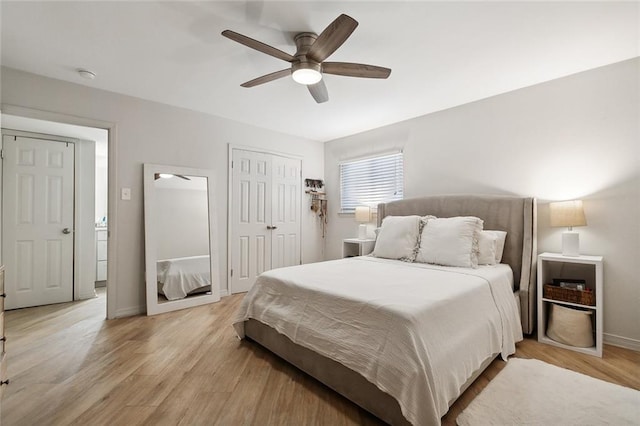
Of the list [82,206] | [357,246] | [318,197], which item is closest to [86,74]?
[82,206]

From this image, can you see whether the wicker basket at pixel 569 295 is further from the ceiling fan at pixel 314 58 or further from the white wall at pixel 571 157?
the ceiling fan at pixel 314 58

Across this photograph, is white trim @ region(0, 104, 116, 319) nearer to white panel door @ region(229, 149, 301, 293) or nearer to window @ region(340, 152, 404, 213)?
white panel door @ region(229, 149, 301, 293)

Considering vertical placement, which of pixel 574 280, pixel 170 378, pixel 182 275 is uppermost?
pixel 574 280

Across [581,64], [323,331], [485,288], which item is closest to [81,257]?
[323,331]

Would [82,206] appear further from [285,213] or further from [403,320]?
[403,320]

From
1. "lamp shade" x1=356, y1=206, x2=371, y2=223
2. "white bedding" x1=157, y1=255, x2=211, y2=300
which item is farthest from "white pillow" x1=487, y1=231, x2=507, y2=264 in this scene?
"white bedding" x1=157, y1=255, x2=211, y2=300

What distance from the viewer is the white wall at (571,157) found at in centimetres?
239

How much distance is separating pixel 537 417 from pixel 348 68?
2496 mm

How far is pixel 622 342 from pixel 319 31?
3.59 m

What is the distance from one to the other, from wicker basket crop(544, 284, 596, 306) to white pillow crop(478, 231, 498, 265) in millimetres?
469

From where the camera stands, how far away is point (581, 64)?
2.48 meters

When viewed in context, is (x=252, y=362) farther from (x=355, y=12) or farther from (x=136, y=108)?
(x=136, y=108)


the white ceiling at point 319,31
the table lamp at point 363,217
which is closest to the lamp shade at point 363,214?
the table lamp at point 363,217

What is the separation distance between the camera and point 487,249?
8.77 ft
